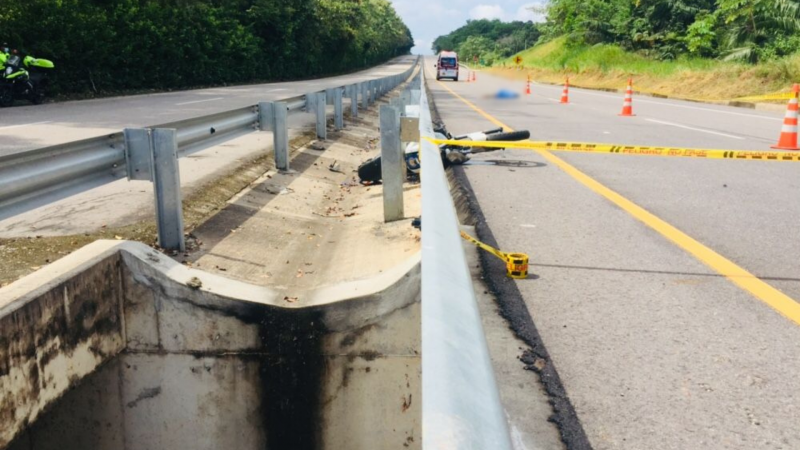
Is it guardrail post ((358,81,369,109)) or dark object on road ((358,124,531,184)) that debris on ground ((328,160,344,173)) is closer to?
dark object on road ((358,124,531,184))

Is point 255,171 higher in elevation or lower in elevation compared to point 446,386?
lower

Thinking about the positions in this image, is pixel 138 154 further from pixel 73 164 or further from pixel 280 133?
pixel 280 133

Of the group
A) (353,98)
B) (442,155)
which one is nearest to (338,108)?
(353,98)

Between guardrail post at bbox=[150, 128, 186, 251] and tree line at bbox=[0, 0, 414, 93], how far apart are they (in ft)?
59.0

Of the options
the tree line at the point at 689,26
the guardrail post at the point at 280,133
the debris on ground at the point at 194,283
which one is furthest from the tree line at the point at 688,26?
the debris on ground at the point at 194,283

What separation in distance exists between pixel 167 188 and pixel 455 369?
11.7 feet

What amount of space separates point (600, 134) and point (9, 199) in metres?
11.2

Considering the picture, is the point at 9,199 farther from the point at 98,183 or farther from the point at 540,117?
the point at 540,117

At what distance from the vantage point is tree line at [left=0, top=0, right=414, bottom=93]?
71.3ft

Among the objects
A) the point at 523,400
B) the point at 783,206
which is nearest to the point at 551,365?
the point at 523,400

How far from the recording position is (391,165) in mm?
6016

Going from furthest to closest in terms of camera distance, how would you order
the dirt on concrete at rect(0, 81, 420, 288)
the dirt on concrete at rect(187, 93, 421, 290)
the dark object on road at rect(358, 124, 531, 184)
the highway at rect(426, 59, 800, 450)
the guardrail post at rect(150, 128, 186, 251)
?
the dark object on road at rect(358, 124, 531, 184)
the dirt on concrete at rect(187, 93, 421, 290)
the dirt on concrete at rect(0, 81, 420, 288)
the guardrail post at rect(150, 128, 186, 251)
the highway at rect(426, 59, 800, 450)

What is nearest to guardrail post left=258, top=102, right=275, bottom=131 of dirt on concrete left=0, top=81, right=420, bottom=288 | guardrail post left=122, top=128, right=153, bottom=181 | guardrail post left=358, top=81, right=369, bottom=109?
dirt on concrete left=0, top=81, right=420, bottom=288

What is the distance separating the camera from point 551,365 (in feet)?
11.0
